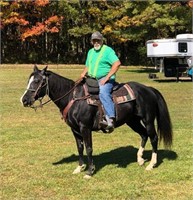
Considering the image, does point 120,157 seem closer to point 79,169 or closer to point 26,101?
point 79,169

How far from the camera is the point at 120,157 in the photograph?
24.9 feet

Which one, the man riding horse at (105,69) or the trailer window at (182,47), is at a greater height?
the trailer window at (182,47)

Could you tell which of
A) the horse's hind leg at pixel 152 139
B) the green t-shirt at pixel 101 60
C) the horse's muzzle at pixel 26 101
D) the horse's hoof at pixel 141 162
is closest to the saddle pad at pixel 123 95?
the green t-shirt at pixel 101 60

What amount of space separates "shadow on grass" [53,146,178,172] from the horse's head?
4.84ft

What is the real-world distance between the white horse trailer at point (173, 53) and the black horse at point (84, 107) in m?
16.7

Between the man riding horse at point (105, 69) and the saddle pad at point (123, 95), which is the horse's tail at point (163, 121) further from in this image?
the man riding horse at point (105, 69)

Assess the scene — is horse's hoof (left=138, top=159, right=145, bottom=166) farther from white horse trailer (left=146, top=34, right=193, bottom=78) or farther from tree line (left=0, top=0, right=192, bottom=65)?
tree line (left=0, top=0, right=192, bottom=65)

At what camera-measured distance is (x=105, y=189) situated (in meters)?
5.78

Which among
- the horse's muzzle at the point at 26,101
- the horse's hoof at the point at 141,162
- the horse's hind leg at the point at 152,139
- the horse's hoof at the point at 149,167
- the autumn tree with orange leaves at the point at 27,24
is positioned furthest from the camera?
the autumn tree with orange leaves at the point at 27,24

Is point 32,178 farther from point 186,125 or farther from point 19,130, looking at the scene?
point 186,125

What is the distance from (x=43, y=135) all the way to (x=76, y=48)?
37.9 m

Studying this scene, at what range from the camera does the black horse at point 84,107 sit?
639cm

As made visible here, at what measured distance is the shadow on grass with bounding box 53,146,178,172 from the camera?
23.6 ft

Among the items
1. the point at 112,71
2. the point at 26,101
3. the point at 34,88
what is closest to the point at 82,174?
the point at 26,101
